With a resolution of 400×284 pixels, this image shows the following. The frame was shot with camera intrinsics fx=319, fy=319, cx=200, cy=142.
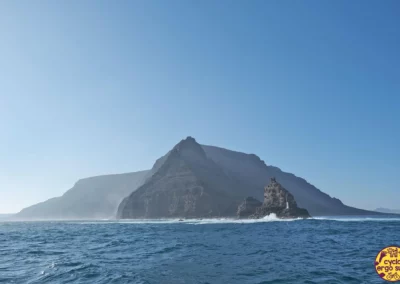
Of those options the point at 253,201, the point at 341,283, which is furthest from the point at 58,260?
the point at 253,201

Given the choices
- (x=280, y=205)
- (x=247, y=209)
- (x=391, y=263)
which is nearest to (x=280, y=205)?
(x=280, y=205)

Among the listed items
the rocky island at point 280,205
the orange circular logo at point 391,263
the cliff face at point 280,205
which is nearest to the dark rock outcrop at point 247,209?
the rocky island at point 280,205

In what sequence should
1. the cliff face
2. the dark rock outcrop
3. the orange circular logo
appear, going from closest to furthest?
the orange circular logo
the cliff face
the dark rock outcrop

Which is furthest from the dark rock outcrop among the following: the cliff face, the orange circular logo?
the orange circular logo

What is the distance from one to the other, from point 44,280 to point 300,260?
18315 millimetres

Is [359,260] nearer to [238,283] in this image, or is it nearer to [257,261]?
[257,261]

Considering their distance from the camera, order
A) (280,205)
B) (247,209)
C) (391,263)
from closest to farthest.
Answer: (391,263) → (280,205) → (247,209)

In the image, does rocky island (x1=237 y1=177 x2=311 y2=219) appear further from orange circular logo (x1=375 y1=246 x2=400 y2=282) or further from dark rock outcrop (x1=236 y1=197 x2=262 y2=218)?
orange circular logo (x1=375 y1=246 x2=400 y2=282)

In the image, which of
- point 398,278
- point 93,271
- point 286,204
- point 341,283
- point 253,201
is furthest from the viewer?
point 253,201

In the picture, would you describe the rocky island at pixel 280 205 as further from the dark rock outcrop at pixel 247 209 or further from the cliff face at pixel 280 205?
the dark rock outcrop at pixel 247 209

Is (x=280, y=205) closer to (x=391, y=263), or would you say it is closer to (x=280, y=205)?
(x=280, y=205)

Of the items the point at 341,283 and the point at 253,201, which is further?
the point at 253,201

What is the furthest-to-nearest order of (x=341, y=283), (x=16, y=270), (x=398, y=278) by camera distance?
(x=16, y=270) → (x=341, y=283) → (x=398, y=278)

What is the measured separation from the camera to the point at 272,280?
59.5 ft
